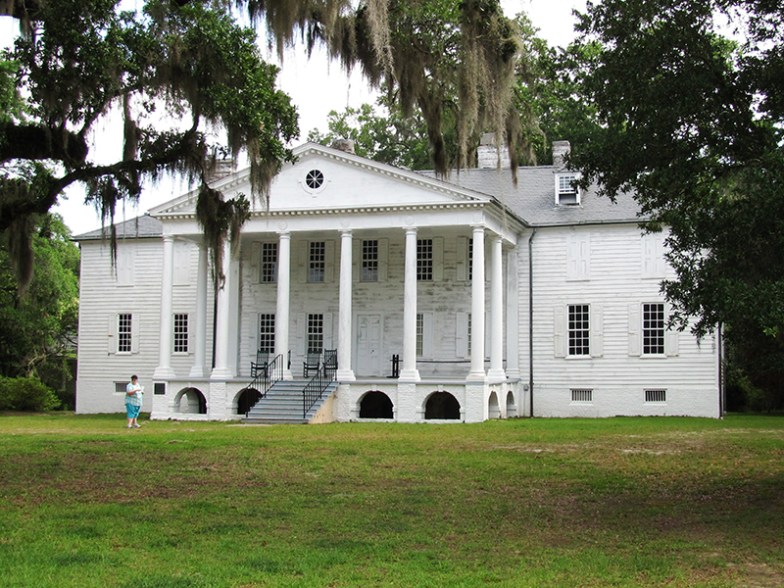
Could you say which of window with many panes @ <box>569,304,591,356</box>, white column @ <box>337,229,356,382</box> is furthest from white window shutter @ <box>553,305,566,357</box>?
white column @ <box>337,229,356,382</box>

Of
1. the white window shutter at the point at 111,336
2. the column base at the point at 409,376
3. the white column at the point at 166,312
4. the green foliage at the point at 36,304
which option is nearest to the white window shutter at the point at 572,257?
the column base at the point at 409,376

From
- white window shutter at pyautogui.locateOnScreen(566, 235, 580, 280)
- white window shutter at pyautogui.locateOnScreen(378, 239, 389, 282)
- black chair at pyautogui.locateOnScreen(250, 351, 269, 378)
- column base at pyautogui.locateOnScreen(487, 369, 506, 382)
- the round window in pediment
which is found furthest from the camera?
white window shutter at pyautogui.locateOnScreen(378, 239, 389, 282)

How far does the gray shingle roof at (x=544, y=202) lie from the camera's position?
30.5 metres

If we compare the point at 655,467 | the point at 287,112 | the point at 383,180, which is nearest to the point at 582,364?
the point at 383,180

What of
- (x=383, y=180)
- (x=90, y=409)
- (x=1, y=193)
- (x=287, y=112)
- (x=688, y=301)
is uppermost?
(x=383, y=180)

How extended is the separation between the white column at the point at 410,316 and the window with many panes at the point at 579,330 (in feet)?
19.9

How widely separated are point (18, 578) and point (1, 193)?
343 inches

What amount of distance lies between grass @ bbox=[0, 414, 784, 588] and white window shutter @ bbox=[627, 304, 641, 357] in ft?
37.8

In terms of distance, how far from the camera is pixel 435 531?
945cm

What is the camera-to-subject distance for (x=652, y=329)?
29.9 meters

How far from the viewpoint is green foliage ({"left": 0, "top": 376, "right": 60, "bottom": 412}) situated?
34.6 meters

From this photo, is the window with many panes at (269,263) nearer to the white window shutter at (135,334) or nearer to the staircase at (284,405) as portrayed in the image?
the white window shutter at (135,334)

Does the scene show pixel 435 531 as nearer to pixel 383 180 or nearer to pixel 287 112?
pixel 287 112

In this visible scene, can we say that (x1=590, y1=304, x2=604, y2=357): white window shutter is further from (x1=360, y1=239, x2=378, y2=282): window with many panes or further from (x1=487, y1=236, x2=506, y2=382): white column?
(x1=360, y1=239, x2=378, y2=282): window with many panes
